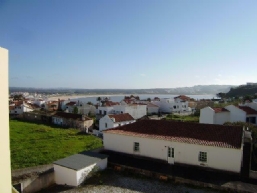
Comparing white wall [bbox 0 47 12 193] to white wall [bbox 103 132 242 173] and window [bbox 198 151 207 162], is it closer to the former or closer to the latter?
white wall [bbox 103 132 242 173]

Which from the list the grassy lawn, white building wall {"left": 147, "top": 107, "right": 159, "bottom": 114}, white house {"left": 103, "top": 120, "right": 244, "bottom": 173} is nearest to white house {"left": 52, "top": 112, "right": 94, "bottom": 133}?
the grassy lawn

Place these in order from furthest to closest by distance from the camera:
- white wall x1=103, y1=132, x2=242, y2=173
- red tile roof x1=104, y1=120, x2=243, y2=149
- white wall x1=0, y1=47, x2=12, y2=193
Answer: red tile roof x1=104, y1=120, x2=243, y2=149 → white wall x1=103, y1=132, x2=242, y2=173 → white wall x1=0, y1=47, x2=12, y2=193

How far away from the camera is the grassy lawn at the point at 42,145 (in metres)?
22.1

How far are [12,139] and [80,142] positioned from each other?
9.83m

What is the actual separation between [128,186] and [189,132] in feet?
22.1

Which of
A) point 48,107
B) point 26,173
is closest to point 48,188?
point 26,173

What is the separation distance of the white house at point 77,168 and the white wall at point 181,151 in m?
2.68

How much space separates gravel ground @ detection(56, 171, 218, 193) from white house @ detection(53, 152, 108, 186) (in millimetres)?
569

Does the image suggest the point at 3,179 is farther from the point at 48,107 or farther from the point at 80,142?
the point at 48,107

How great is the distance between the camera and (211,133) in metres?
16.9

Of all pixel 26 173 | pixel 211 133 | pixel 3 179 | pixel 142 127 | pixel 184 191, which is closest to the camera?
pixel 3 179

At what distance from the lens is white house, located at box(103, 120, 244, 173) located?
14.9 metres

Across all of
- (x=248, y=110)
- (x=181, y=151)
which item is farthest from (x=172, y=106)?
(x=181, y=151)

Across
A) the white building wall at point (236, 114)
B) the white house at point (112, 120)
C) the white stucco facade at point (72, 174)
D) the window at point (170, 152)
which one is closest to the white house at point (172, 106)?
the white house at point (112, 120)
